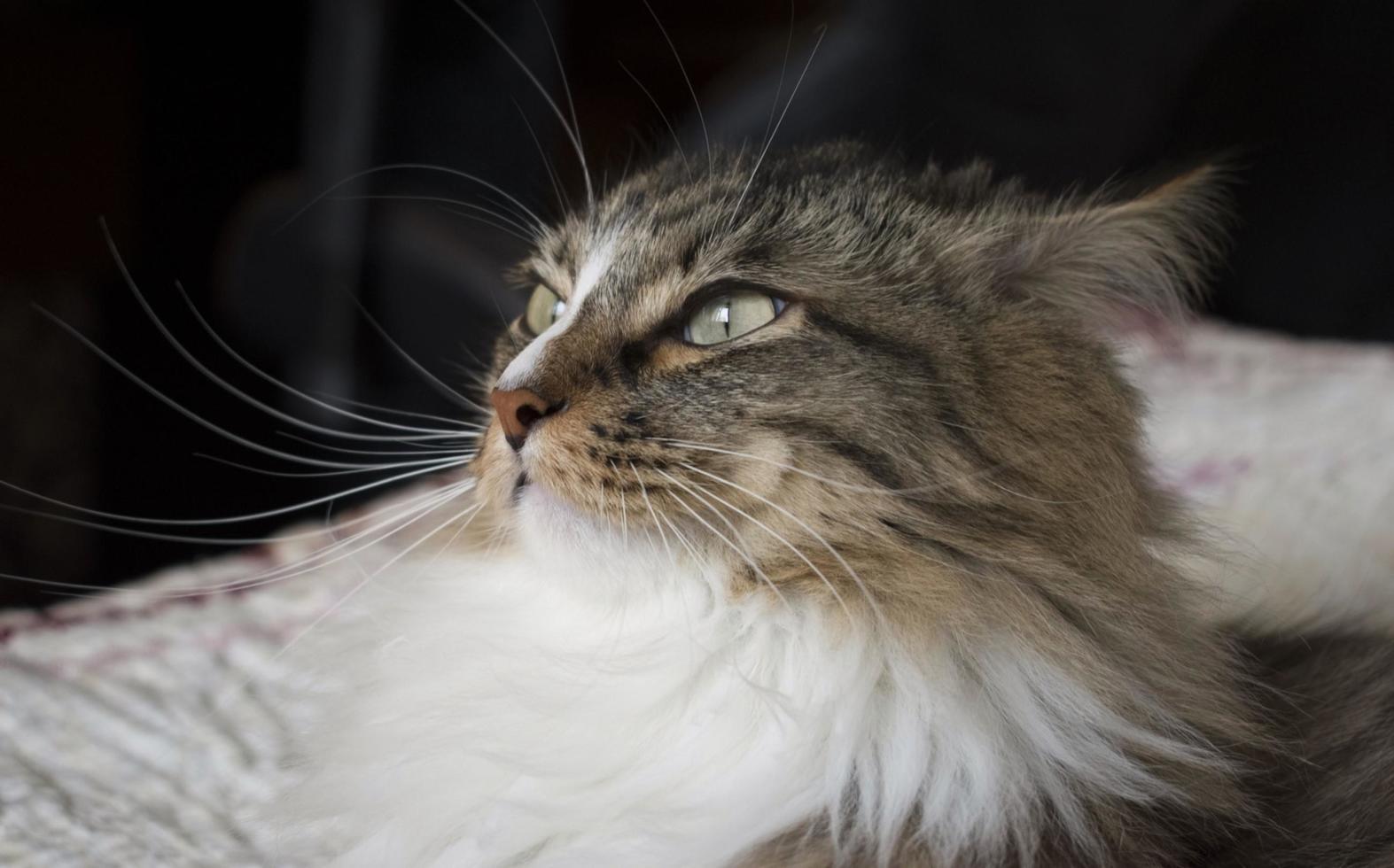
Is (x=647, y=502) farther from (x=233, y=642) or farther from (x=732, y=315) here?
(x=233, y=642)

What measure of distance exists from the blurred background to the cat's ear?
1.82 feet

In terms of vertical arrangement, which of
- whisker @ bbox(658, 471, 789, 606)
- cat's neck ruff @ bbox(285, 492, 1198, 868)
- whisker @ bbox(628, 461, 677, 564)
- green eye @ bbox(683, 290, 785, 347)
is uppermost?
green eye @ bbox(683, 290, 785, 347)

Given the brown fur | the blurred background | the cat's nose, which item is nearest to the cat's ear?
the brown fur

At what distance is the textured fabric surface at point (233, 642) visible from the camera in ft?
3.61

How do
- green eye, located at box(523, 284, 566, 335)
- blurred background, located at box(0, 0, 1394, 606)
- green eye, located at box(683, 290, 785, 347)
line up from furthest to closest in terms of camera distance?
blurred background, located at box(0, 0, 1394, 606)
green eye, located at box(523, 284, 566, 335)
green eye, located at box(683, 290, 785, 347)

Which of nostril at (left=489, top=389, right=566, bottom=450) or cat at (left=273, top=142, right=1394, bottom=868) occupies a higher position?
nostril at (left=489, top=389, right=566, bottom=450)

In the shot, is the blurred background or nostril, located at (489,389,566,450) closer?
nostril, located at (489,389,566,450)

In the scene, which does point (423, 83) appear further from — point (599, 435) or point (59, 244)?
point (599, 435)

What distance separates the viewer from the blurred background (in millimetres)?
2318

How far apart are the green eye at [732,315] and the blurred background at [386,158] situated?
658mm

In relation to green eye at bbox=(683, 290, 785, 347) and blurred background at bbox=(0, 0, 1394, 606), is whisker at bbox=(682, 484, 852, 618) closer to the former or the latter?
green eye at bbox=(683, 290, 785, 347)

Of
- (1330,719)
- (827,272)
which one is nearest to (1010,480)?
(827,272)

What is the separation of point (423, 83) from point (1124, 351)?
1882 mm

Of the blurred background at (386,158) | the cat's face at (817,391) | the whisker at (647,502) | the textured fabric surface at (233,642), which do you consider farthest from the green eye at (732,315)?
the blurred background at (386,158)
